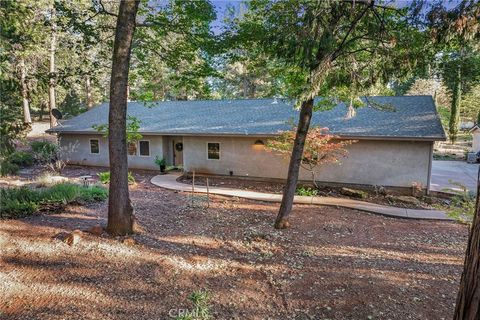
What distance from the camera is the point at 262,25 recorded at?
7.25 m

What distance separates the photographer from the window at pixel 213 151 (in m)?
15.0

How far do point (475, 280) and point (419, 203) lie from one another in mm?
10564

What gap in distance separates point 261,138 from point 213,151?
8.76 feet

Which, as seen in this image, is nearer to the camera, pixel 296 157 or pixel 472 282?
pixel 472 282

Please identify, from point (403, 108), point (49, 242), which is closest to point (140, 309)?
point (49, 242)

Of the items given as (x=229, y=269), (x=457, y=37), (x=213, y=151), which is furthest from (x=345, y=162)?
(x=229, y=269)

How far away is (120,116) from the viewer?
20.2 ft

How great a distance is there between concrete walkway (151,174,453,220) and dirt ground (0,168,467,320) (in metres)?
1.11

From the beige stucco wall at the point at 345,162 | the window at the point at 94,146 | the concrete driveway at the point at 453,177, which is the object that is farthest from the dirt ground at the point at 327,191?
the window at the point at 94,146

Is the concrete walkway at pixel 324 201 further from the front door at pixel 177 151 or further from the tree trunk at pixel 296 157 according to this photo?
the front door at pixel 177 151

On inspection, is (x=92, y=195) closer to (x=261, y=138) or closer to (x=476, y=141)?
(x=261, y=138)

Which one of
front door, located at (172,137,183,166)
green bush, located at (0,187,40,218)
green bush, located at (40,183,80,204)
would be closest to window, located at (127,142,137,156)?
front door, located at (172,137,183,166)

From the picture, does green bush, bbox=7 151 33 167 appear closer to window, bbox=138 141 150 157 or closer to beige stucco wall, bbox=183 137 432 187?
window, bbox=138 141 150 157

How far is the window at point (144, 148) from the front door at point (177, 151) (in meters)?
1.41
